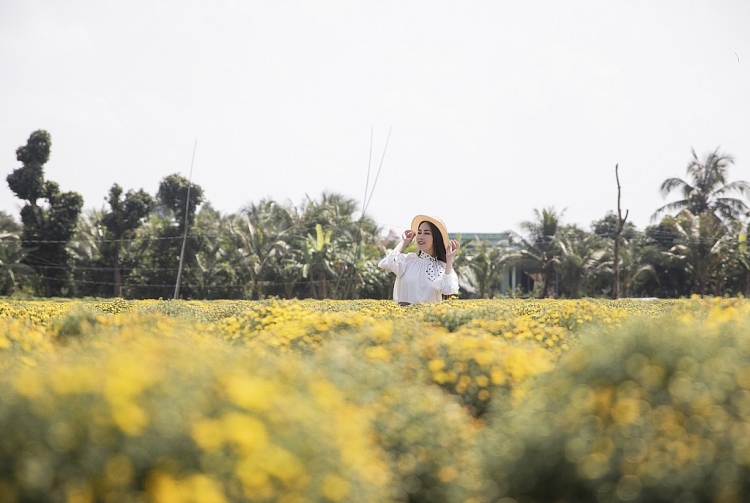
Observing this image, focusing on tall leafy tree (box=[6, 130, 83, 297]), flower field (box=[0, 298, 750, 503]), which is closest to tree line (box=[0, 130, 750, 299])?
tall leafy tree (box=[6, 130, 83, 297])

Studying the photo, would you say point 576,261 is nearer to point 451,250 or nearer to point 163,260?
point 163,260

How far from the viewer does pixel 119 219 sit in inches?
1315

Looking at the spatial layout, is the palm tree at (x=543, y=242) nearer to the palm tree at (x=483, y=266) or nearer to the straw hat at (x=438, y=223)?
the palm tree at (x=483, y=266)

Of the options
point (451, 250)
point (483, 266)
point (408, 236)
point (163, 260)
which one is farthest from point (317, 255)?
point (451, 250)

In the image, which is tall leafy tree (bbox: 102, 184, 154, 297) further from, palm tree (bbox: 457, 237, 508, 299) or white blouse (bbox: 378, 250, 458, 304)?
white blouse (bbox: 378, 250, 458, 304)

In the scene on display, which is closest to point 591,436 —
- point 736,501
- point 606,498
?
point 606,498

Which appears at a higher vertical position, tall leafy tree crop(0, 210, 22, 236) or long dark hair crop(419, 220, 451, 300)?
tall leafy tree crop(0, 210, 22, 236)

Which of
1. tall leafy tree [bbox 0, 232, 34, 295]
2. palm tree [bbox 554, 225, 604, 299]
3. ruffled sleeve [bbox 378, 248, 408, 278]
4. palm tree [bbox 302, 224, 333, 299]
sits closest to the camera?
ruffled sleeve [bbox 378, 248, 408, 278]

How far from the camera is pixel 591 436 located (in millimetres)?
2469

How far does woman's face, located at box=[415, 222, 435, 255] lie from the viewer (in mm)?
8055

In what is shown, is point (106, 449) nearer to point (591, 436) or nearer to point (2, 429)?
point (2, 429)

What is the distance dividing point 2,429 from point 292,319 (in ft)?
11.0

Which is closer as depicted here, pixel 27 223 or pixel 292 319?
pixel 292 319

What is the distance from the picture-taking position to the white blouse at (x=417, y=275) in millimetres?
7988
